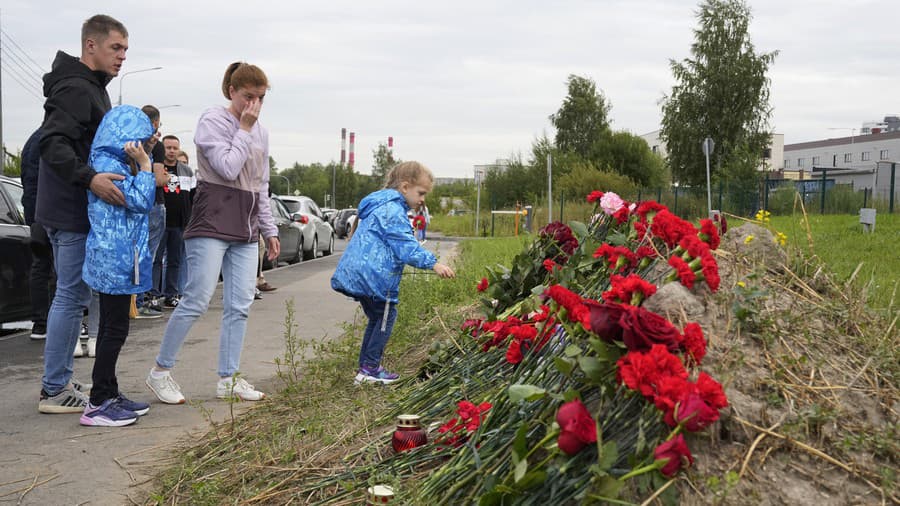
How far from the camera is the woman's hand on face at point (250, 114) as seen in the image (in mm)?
4660

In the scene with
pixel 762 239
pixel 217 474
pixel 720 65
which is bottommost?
pixel 217 474

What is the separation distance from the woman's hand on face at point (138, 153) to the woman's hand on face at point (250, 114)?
0.60 m

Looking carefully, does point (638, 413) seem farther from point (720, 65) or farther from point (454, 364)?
point (720, 65)

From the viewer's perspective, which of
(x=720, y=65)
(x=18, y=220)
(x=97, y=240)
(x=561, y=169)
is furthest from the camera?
(x=561, y=169)

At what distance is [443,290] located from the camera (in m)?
9.02

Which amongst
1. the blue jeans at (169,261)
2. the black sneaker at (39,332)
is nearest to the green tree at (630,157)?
the blue jeans at (169,261)

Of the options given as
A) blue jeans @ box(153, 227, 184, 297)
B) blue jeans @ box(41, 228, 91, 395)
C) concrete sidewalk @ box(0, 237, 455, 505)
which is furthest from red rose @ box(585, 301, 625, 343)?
blue jeans @ box(153, 227, 184, 297)

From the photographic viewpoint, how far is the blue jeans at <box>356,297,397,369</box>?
16.3 ft

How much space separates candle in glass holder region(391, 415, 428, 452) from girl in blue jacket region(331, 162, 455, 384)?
180 centimetres

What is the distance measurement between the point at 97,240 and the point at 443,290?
16.9 ft

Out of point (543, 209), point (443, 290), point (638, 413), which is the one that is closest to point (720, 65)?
point (543, 209)

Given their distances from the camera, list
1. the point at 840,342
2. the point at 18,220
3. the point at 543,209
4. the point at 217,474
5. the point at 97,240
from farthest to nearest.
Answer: the point at 543,209 < the point at 18,220 < the point at 97,240 < the point at 217,474 < the point at 840,342

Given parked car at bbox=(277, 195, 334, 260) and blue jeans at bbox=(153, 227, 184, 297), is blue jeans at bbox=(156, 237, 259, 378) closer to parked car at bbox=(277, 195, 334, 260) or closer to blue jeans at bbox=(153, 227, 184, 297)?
blue jeans at bbox=(153, 227, 184, 297)

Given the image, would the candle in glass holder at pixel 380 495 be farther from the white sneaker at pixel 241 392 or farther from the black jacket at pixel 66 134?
the black jacket at pixel 66 134
